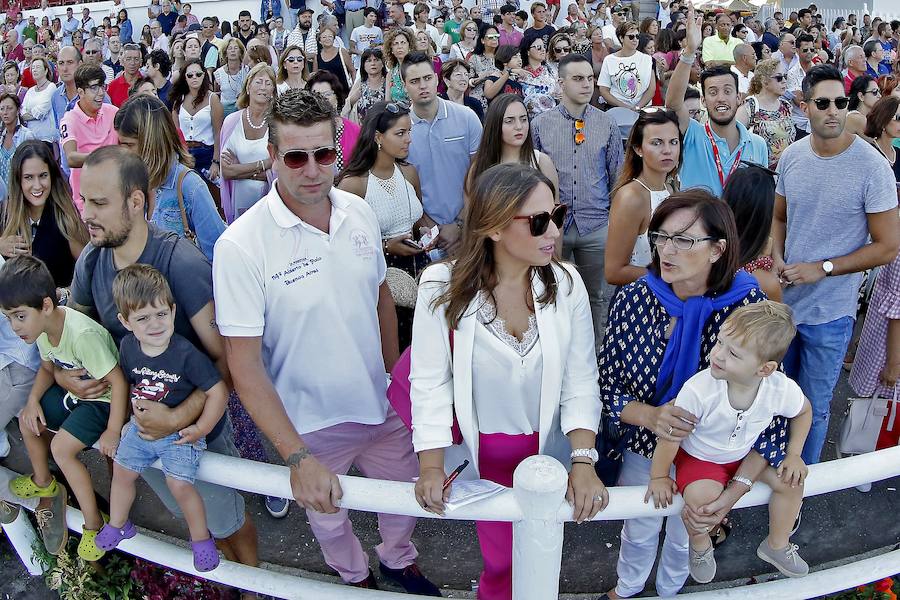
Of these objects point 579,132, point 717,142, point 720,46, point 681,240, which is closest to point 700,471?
point 681,240

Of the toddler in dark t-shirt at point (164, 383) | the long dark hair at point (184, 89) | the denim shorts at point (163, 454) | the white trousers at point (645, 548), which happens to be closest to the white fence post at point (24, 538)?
the toddler in dark t-shirt at point (164, 383)

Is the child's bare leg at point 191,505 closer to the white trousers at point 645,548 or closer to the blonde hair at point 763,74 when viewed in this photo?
the white trousers at point 645,548

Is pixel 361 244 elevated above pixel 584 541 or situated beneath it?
elevated above

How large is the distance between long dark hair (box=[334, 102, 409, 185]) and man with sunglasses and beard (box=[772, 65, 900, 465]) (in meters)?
2.29

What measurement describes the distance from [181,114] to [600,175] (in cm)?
439

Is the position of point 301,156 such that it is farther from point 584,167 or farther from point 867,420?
point 867,420

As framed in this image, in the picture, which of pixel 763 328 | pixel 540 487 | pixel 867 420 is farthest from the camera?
pixel 867 420

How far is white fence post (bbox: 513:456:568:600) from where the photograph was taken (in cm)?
197

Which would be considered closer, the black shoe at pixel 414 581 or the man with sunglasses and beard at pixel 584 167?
the black shoe at pixel 414 581

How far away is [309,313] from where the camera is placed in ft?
8.44

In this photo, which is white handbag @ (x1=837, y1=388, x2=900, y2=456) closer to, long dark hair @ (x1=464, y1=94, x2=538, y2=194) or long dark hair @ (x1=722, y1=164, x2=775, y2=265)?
long dark hair @ (x1=722, y1=164, x2=775, y2=265)

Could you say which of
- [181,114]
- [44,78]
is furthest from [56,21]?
[181,114]

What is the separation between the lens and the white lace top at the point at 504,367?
2.34m

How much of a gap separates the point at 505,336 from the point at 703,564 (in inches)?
45.5
